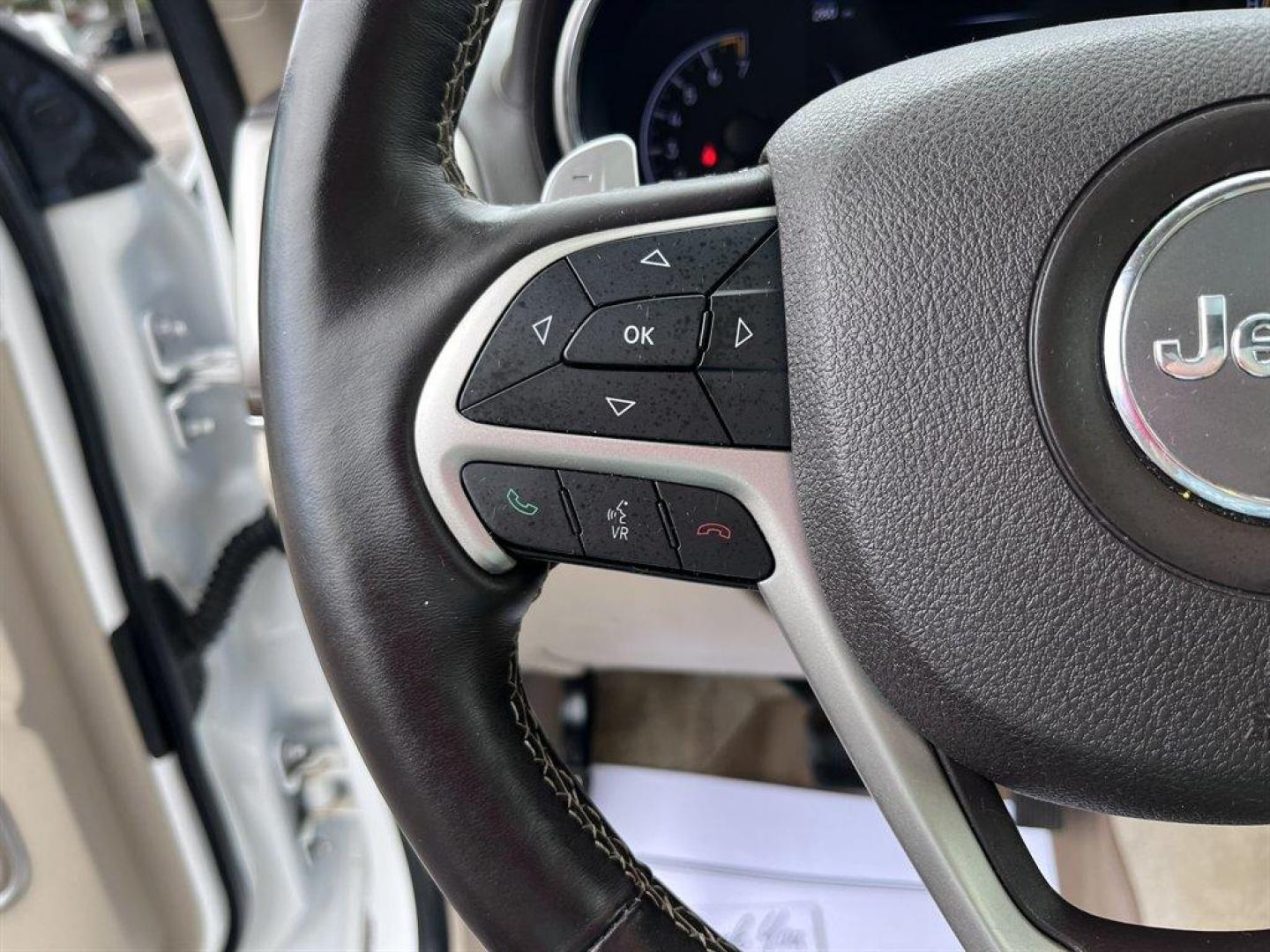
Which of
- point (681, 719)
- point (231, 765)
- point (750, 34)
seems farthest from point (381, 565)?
point (681, 719)

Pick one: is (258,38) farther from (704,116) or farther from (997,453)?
(997,453)

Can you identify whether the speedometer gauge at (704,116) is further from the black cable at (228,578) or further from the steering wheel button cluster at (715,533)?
the steering wheel button cluster at (715,533)

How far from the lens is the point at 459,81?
54cm

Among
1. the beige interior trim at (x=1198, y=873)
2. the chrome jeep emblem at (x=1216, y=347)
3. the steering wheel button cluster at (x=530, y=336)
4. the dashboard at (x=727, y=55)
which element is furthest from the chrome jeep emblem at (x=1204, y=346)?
the beige interior trim at (x=1198, y=873)

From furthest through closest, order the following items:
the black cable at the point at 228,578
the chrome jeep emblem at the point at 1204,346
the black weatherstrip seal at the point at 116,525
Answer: the black cable at the point at 228,578
the black weatherstrip seal at the point at 116,525
the chrome jeep emblem at the point at 1204,346

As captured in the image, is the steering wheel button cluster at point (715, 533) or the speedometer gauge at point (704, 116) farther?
the speedometer gauge at point (704, 116)

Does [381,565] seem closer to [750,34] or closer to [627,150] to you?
[627,150]

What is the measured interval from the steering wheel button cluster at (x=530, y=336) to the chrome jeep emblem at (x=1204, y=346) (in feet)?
0.81

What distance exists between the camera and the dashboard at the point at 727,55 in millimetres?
984

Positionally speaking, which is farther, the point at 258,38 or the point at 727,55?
the point at 727,55

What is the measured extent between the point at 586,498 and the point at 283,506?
0.48 feet

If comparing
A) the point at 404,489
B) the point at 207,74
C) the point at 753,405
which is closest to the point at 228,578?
the point at 207,74

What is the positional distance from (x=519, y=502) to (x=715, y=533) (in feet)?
0.32

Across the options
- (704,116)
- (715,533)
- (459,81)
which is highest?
(459,81)
